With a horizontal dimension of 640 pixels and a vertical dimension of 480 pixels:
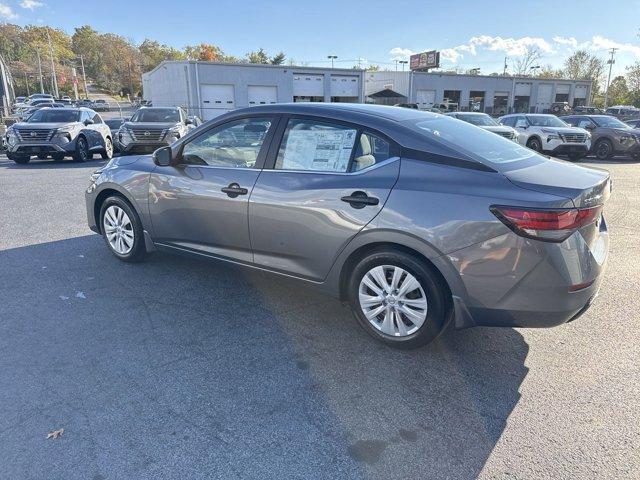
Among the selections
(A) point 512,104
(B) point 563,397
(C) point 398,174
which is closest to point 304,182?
(C) point 398,174

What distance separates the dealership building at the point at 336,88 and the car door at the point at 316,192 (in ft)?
99.6

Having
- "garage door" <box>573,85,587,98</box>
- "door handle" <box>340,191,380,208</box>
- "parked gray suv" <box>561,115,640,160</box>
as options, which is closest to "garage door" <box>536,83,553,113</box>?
"garage door" <box>573,85,587,98</box>

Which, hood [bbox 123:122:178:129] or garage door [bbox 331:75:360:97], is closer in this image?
hood [bbox 123:122:178:129]

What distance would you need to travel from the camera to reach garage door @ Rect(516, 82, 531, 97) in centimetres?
5650

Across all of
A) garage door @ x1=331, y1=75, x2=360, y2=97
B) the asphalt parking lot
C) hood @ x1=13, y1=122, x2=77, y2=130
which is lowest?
the asphalt parking lot

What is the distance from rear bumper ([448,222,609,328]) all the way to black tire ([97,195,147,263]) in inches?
130

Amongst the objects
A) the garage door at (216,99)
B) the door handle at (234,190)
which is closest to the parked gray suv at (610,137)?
the door handle at (234,190)

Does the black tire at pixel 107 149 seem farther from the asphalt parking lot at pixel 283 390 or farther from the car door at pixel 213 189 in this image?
the car door at pixel 213 189

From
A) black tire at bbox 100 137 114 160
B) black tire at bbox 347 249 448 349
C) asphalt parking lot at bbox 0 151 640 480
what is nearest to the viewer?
asphalt parking lot at bbox 0 151 640 480

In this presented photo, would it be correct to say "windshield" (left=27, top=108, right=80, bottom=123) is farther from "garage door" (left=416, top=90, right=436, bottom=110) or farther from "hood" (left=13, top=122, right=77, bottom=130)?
"garage door" (left=416, top=90, right=436, bottom=110)

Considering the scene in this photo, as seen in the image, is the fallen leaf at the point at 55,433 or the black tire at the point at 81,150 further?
the black tire at the point at 81,150

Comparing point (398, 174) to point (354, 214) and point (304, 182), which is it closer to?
point (354, 214)

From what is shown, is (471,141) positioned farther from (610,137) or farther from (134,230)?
(610,137)

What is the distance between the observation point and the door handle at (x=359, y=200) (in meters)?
3.19
